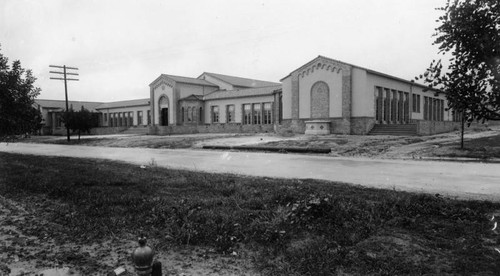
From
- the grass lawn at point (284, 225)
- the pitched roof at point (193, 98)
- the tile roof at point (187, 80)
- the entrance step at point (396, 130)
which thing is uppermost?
the tile roof at point (187, 80)

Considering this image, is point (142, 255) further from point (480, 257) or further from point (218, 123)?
point (218, 123)

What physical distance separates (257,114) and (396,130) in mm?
19957

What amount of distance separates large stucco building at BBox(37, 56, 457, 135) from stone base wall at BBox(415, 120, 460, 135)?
0.05m

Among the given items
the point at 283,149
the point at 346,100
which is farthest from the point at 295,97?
the point at 283,149

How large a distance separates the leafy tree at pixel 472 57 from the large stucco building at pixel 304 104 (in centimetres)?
2283

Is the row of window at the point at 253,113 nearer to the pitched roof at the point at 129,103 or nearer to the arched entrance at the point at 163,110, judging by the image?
the arched entrance at the point at 163,110

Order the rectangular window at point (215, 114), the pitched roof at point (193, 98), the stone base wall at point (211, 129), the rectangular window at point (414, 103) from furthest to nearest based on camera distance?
the pitched roof at point (193, 98)
the rectangular window at point (215, 114)
the stone base wall at point (211, 129)
the rectangular window at point (414, 103)

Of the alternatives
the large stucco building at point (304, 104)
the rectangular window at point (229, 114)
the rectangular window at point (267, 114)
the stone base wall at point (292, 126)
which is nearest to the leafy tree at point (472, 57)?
the large stucco building at point (304, 104)

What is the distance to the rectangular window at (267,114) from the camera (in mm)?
46562

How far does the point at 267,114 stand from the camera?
4700cm

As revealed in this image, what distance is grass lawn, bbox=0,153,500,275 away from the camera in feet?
13.9

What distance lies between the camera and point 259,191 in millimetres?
7660

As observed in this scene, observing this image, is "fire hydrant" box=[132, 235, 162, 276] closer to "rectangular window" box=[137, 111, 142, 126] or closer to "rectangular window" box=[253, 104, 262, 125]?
"rectangular window" box=[253, 104, 262, 125]

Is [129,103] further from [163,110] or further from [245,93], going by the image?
[245,93]
